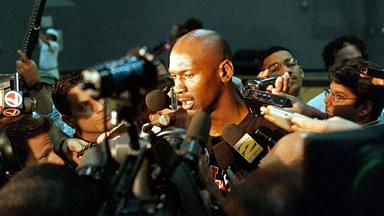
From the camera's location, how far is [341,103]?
3.15 m

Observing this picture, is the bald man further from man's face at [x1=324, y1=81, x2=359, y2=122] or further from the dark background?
the dark background

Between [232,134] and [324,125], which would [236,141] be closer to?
[232,134]

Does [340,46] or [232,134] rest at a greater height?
[232,134]

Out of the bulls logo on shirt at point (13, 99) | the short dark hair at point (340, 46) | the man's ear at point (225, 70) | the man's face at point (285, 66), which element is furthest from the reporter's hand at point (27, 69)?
the short dark hair at point (340, 46)

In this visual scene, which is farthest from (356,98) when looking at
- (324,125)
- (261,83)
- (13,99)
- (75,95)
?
(13,99)

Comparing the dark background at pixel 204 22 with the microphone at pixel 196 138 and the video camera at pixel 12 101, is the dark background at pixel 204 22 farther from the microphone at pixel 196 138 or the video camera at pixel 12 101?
the microphone at pixel 196 138

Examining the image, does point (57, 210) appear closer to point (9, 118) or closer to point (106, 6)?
point (9, 118)

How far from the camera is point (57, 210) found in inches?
57.9

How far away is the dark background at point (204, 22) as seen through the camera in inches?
293

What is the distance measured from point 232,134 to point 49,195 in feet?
4.22

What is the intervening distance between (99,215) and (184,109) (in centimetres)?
158

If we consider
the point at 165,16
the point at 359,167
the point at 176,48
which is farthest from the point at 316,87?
the point at 359,167

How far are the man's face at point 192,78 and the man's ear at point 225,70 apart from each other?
0.18ft

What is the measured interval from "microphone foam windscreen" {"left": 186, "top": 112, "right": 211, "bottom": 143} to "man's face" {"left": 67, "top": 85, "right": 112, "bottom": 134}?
1314mm
